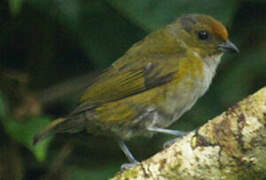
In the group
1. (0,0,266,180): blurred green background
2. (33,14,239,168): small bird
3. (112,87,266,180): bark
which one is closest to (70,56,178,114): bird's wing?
(33,14,239,168): small bird

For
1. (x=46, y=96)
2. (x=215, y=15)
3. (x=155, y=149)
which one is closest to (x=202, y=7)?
(x=215, y=15)

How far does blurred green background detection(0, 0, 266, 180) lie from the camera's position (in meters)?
3.37

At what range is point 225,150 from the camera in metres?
2.00

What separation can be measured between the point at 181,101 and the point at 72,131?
0.72 metres

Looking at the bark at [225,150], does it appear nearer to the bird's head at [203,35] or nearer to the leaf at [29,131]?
the leaf at [29,131]

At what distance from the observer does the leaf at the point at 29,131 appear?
3133 mm

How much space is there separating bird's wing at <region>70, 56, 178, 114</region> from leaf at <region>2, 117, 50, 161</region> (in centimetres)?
32

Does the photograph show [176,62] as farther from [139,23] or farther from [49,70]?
[49,70]

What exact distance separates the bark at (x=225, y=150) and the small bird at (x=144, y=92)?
0.84 m

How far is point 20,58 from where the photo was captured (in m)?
3.94

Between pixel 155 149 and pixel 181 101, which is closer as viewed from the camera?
pixel 181 101

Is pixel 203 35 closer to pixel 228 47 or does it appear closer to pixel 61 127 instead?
pixel 228 47

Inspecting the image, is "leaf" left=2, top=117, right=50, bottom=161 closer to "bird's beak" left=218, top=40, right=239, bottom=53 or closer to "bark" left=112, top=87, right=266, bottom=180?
"bark" left=112, top=87, right=266, bottom=180

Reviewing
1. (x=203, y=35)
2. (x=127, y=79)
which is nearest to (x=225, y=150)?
(x=127, y=79)
